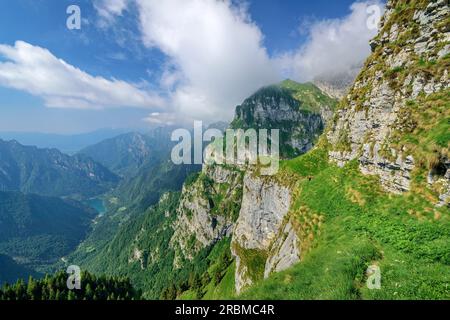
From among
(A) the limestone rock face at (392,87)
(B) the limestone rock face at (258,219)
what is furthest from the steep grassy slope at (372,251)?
(B) the limestone rock face at (258,219)

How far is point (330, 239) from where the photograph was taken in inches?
1086

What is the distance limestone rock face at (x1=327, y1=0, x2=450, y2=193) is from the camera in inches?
1228

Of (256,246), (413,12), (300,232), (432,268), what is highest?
(413,12)

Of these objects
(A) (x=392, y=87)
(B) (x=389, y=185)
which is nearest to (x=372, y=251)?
(B) (x=389, y=185)

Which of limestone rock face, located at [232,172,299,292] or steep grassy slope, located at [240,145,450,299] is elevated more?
steep grassy slope, located at [240,145,450,299]

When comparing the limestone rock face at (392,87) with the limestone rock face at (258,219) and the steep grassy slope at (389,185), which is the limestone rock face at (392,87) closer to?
the steep grassy slope at (389,185)

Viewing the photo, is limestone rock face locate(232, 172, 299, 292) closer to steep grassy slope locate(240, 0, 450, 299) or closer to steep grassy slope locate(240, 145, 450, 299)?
steep grassy slope locate(240, 0, 450, 299)

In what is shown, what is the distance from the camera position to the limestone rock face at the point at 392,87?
1228 inches

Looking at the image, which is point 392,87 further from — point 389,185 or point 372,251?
point 372,251

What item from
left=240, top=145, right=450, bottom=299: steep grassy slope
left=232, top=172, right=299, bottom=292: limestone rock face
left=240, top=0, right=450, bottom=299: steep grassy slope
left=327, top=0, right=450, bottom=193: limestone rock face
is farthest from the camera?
left=232, top=172, right=299, bottom=292: limestone rock face

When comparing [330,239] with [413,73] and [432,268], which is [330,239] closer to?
[432,268]

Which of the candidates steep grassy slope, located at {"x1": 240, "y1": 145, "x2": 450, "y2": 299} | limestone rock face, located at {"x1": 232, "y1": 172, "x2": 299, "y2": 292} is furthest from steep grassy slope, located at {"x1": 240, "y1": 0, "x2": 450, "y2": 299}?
limestone rock face, located at {"x1": 232, "y1": 172, "x2": 299, "y2": 292}

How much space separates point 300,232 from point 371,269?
1610 centimetres
